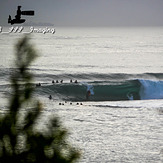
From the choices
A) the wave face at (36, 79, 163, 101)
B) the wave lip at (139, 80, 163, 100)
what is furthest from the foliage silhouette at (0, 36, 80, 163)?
the wave lip at (139, 80, 163, 100)

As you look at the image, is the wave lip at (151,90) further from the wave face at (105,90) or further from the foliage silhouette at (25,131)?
the foliage silhouette at (25,131)

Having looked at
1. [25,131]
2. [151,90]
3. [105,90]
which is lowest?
[25,131]

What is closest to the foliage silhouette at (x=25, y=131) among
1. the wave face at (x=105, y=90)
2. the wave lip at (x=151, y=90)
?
the wave face at (x=105, y=90)

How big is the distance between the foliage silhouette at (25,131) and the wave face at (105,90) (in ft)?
111

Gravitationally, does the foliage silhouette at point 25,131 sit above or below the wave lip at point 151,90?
below

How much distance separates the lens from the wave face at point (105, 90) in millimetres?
42188

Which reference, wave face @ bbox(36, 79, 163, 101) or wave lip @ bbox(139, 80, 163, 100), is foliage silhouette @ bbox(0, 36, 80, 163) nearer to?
wave face @ bbox(36, 79, 163, 101)

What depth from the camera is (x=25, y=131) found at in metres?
6.32

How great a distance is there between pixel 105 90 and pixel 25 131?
129ft

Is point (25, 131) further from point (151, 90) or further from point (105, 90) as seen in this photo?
point (151, 90)

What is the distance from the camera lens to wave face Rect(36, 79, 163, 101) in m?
42.2

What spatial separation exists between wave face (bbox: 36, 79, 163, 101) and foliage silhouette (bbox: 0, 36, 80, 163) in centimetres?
3385

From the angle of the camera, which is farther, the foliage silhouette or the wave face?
the wave face

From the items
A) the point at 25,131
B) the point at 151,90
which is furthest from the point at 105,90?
the point at 25,131
